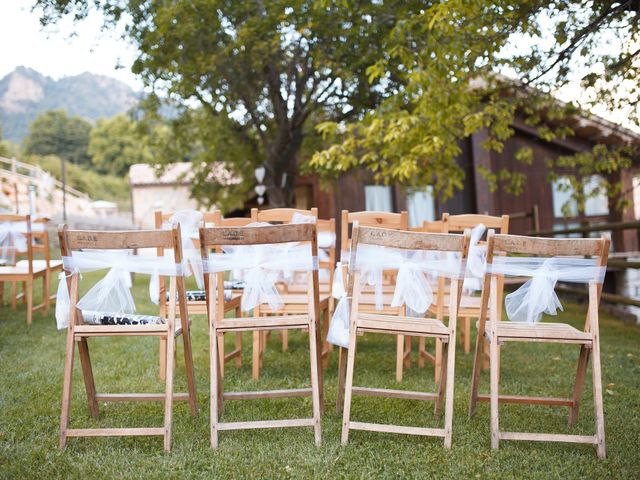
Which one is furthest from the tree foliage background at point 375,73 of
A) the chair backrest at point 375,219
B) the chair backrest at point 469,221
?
the chair backrest at point 375,219

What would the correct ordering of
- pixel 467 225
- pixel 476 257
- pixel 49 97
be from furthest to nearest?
pixel 49 97 < pixel 467 225 < pixel 476 257

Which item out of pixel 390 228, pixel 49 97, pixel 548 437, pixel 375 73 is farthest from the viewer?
pixel 49 97

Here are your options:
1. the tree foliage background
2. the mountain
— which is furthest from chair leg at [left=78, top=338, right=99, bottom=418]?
the mountain

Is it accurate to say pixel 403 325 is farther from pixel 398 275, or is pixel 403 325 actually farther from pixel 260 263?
pixel 260 263

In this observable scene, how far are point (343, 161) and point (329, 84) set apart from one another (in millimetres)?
4224

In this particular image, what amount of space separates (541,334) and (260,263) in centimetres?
164

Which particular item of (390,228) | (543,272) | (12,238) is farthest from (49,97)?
(543,272)

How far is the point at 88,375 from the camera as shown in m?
3.47

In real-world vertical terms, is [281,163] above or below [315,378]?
above

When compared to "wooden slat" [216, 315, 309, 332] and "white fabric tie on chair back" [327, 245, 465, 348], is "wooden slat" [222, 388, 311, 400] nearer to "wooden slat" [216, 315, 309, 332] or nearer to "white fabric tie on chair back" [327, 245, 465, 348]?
"white fabric tie on chair back" [327, 245, 465, 348]

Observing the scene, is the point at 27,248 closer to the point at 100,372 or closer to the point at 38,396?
the point at 100,372

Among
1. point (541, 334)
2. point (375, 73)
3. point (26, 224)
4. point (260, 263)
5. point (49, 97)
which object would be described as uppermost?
point (49, 97)

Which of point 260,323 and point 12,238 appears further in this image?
point 12,238

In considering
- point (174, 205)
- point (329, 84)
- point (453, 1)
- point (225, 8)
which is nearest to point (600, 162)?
point (453, 1)
